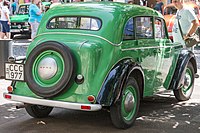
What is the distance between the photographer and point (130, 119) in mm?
5742

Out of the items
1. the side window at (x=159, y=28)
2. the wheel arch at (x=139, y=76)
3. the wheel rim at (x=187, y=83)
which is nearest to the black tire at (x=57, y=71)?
the wheel arch at (x=139, y=76)

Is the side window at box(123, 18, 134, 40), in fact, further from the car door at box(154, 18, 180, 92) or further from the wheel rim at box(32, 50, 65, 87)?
the wheel rim at box(32, 50, 65, 87)

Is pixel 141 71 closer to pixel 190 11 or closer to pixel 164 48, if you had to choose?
pixel 164 48

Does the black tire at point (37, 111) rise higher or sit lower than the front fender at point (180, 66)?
lower

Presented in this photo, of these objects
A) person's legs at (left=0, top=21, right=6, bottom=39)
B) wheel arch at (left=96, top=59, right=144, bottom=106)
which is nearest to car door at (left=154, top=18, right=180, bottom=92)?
wheel arch at (left=96, top=59, right=144, bottom=106)

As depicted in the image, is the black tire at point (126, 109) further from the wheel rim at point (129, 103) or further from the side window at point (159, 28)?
the side window at point (159, 28)

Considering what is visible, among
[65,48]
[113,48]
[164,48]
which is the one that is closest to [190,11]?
[164,48]

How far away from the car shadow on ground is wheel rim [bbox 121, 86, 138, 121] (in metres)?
0.20

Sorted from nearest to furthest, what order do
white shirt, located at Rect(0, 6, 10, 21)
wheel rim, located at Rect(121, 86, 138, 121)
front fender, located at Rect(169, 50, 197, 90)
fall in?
wheel rim, located at Rect(121, 86, 138, 121) < front fender, located at Rect(169, 50, 197, 90) < white shirt, located at Rect(0, 6, 10, 21)

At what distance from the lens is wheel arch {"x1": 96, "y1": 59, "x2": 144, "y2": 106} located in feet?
17.2

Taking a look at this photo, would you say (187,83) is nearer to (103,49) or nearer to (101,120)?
(101,120)

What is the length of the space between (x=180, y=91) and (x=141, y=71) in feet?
5.94

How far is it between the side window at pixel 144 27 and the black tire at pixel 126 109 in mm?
932

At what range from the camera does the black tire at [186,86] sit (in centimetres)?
745
